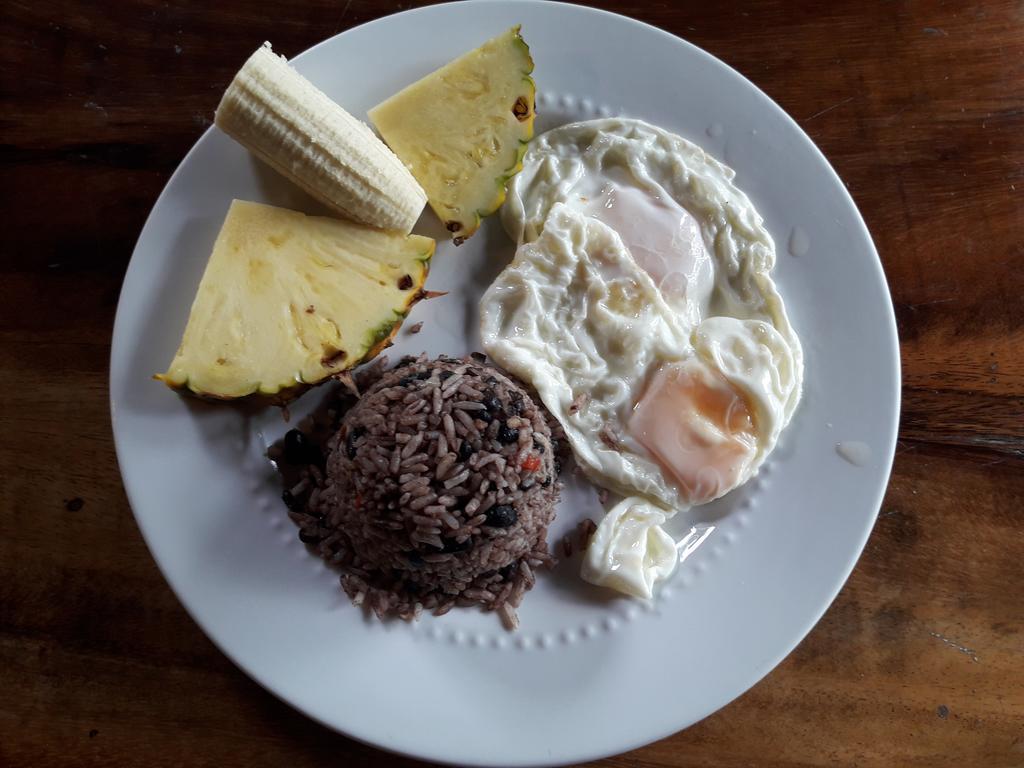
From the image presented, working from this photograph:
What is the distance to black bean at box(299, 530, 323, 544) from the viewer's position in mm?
1928

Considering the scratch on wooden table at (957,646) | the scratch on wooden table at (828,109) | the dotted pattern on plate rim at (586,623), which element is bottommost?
the scratch on wooden table at (957,646)

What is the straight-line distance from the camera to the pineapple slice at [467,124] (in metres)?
2.02

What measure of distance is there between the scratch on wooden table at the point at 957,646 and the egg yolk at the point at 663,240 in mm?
1148

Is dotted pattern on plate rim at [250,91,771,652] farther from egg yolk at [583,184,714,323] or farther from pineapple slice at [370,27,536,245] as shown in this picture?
pineapple slice at [370,27,536,245]

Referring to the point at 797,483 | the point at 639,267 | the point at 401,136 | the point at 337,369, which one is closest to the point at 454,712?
the point at 337,369

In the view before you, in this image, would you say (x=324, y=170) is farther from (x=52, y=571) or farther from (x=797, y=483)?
(x=797, y=483)

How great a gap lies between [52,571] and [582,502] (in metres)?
1.46

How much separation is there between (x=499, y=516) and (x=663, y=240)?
891 mm

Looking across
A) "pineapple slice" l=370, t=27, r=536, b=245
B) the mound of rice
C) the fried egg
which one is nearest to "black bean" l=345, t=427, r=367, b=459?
the mound of rice

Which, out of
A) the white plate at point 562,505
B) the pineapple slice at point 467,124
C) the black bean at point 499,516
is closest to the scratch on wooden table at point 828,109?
the white plate at point 562,505

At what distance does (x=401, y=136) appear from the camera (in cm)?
202

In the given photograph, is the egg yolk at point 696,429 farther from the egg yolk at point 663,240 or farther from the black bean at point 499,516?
the black bean at point 499,516

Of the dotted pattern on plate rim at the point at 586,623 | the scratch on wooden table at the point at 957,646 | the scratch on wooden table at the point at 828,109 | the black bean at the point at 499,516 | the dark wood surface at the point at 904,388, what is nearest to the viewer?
the black bean at the point at 499,516

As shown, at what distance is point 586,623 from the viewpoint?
6.44 feet
